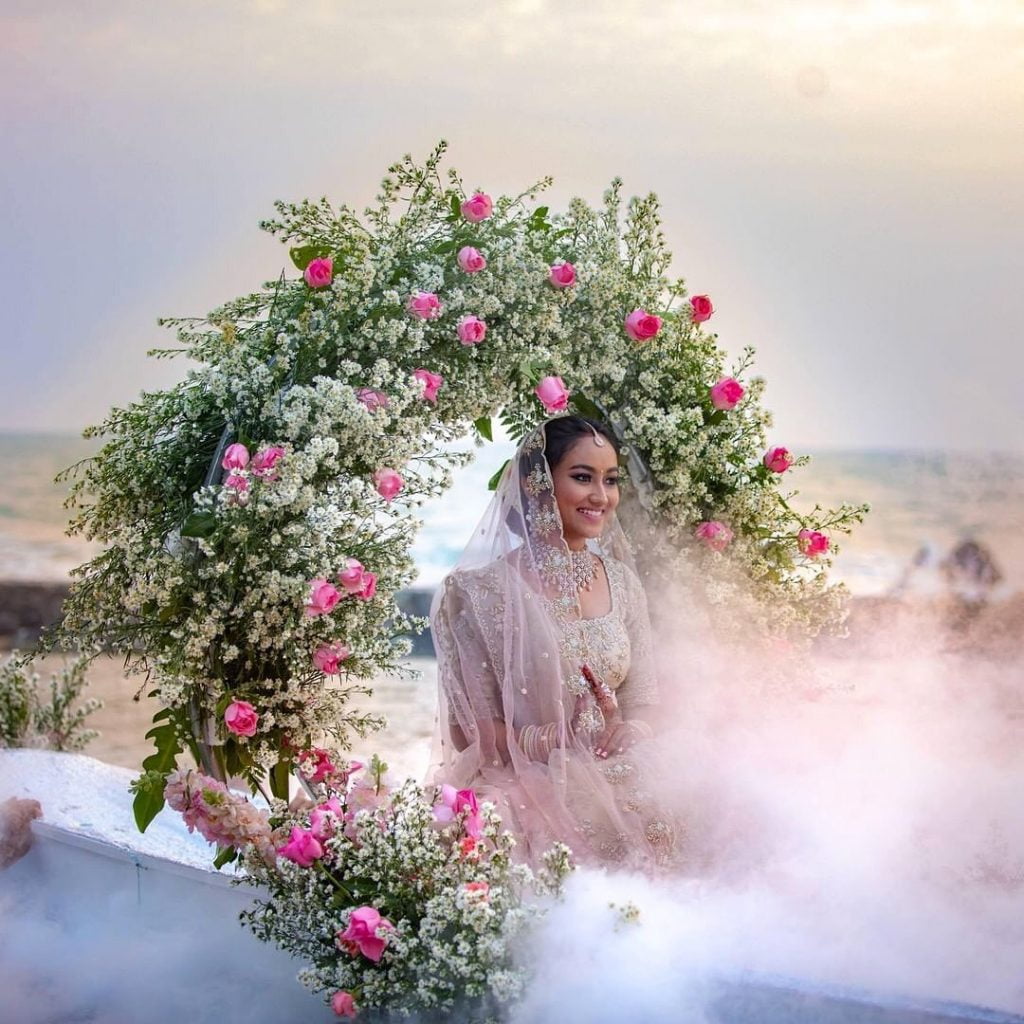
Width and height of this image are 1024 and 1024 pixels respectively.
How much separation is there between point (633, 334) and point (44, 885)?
2813 mm

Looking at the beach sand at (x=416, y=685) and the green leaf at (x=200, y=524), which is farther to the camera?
the beach sand at (x=416, y=685)

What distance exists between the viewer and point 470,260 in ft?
13.9

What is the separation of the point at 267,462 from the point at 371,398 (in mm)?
418

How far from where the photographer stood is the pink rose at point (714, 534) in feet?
15.6

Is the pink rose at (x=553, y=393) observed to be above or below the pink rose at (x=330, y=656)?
above

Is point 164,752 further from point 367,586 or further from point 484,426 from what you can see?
point 484,426

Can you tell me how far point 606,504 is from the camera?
4336mm

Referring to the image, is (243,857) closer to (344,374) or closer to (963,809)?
(344,374)

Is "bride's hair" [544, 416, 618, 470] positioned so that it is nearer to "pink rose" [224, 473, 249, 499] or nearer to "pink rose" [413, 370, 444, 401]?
"pink rose" [413, 370, 444, 401]

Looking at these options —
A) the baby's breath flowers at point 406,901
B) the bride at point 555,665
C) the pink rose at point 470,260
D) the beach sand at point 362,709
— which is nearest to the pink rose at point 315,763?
the bride at point 555,665

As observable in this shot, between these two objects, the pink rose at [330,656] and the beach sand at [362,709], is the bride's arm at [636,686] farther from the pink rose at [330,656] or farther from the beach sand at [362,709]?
the beach sand at [362,709]

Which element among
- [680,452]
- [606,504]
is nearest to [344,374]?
[606,504]

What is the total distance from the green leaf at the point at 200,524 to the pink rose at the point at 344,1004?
1396mm

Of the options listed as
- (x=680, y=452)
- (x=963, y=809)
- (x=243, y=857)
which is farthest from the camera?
(x=680, y=452)
